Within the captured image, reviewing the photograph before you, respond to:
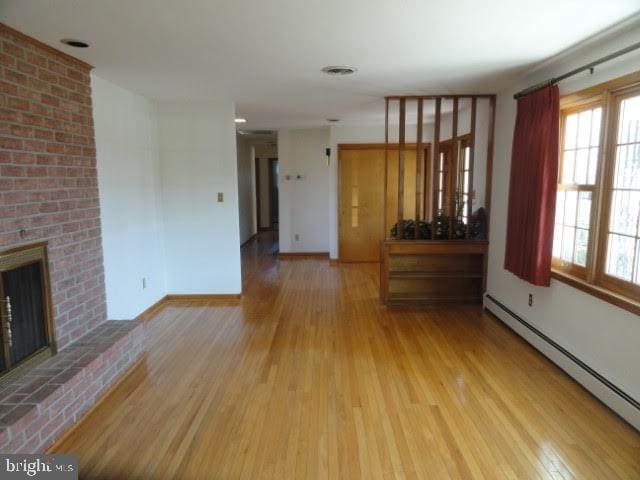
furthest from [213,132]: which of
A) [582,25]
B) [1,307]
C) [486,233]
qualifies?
[582,25]

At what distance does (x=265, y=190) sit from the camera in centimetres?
1105

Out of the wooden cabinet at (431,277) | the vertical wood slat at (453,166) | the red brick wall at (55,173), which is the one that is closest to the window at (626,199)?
the vertical wood slat at (453,166)

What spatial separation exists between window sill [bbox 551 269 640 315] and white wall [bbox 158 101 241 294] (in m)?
3.27

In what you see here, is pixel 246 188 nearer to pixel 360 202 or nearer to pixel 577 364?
pixel 360 202

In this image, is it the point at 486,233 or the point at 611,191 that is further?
the point at 486,233

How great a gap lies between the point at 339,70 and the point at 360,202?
3.80m

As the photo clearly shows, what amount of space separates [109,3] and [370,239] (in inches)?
216

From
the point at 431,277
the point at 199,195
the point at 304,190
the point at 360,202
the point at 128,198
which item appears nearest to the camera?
the point at 128,198

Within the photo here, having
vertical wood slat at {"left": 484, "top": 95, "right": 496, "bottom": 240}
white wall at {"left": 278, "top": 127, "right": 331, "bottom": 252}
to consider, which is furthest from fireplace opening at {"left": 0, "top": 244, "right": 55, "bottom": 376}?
white wall at {"left": 278, "top": 127, "right": 331, "bottom": 252}

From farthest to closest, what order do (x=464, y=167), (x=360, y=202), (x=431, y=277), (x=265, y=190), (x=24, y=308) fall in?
(x=265, y=190) < (x=360, y=202) < (x=464, y=167) < (x=431, y=277) < (x=24, y=308)

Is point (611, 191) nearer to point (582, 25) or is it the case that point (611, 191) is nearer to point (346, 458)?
point (582, 25)

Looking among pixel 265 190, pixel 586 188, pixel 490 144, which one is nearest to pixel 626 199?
pixel 586 188

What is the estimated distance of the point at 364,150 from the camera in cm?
689

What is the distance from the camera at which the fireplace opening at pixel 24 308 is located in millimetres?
2369
